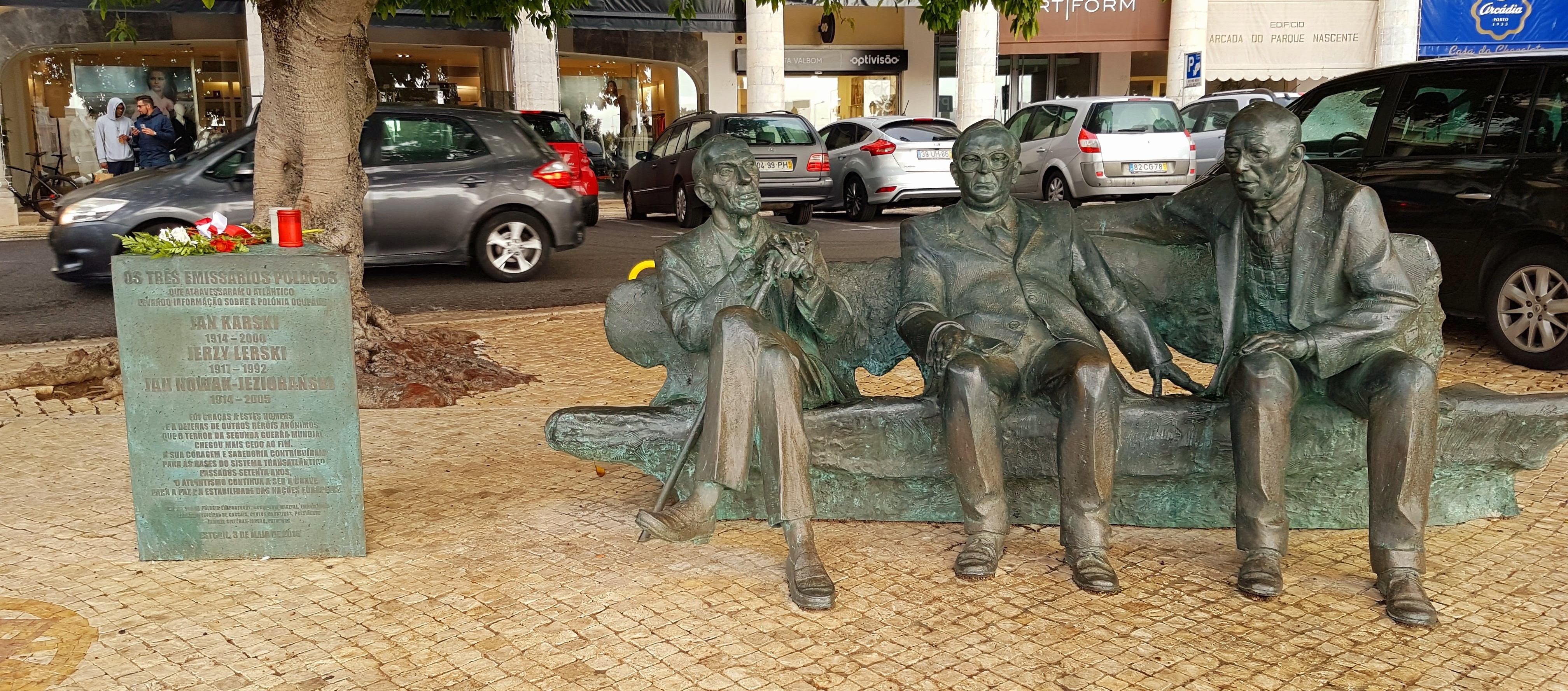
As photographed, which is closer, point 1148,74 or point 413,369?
point 413,369

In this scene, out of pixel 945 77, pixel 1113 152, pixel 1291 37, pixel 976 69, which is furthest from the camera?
pixel 945 77

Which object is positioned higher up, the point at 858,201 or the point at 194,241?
the point at 194,241

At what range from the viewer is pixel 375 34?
66.7ft

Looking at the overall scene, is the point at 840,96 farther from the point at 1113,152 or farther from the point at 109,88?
the point at 109,88

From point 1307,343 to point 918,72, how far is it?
73.7 feet

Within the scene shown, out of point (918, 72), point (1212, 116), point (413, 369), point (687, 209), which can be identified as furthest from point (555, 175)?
point (918, 72)

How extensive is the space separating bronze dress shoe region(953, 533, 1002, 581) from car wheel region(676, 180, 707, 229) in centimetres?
1299

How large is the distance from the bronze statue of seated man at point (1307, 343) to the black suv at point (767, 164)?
38.6ft

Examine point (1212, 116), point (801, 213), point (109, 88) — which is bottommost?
point (801, 213)

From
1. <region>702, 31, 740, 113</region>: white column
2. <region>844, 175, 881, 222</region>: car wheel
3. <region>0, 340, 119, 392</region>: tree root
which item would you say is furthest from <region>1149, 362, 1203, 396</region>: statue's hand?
<region>702, 31, 740, 113</region>: white column

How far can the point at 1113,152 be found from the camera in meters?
16.2

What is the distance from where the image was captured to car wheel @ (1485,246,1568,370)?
697 centimetres

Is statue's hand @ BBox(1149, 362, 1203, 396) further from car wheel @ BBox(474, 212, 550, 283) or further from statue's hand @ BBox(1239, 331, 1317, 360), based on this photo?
car wheel @ BBox(474, 212, 550, 283)

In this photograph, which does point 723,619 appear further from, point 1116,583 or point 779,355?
point 1116,583
